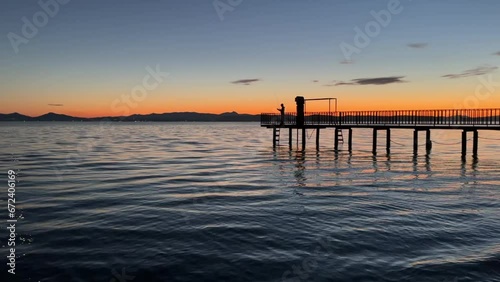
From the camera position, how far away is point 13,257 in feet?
31.0

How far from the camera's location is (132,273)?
8.56m

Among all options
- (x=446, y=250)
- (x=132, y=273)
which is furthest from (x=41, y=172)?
(x=446, y=250)

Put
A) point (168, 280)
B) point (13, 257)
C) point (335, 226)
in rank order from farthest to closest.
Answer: point (335, 226), point (13, 257), point (168, 280)

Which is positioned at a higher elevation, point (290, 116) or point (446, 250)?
point (290, 116)

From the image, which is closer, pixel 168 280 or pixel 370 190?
pixel 168 280

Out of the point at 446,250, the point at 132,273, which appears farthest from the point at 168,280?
the point at 446,250

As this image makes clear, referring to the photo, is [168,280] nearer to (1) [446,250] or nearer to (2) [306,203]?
(1) [446,250]

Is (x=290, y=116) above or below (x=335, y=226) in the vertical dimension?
above

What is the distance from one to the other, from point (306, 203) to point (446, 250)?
6.30 meters

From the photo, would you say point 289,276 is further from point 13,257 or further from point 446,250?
point 13,257

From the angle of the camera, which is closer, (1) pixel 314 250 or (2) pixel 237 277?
(2) pixel 237 277

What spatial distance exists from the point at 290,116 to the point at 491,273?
134ft

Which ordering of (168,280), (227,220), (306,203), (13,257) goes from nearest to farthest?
(168,280) < (13,257) < (227,220) < (306,203)

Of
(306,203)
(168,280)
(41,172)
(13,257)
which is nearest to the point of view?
(168,280)
